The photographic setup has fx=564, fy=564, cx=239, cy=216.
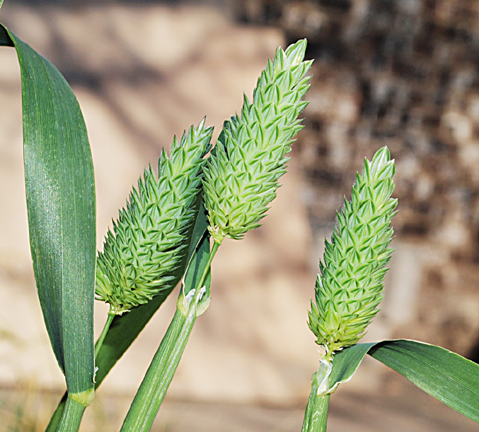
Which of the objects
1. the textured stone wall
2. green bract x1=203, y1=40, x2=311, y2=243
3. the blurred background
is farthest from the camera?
the textured stone wall

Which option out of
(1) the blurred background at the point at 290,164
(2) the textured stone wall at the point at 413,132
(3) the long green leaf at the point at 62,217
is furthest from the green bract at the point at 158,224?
(2) the textured stone wall at the point at 413,132

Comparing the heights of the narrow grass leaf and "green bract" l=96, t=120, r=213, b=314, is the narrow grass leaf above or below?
below

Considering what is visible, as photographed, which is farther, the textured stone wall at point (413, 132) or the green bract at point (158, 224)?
the textured stone wall at point (413, 132)

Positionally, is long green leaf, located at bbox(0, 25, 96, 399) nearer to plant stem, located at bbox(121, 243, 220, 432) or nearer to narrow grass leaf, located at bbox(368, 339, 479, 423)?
plant stem, located at bbox(121, 243, 220, 432)

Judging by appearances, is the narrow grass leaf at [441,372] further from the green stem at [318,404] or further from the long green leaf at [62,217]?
the long green leaf at [62,217]

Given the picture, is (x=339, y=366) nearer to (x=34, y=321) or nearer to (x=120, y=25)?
(x=34, y=321)

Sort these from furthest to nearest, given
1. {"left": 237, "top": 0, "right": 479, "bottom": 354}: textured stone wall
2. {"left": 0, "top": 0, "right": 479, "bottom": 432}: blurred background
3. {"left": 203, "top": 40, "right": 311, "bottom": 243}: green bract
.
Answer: {"left": 237, "top": 0, "right": 479, "bottom": 354}: textured stone wall, {"left": 0, "top": 0, "right": 479, "bottom": 432}: blurred background, {"left": 203, "top": 40, "right": 311, "bottom": 243}: green bract

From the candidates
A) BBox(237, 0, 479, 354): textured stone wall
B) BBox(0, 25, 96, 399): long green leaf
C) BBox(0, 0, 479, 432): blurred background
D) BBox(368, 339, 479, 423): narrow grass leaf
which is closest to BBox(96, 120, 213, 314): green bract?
BBox(0, 25, 96, 399): long green leaf
